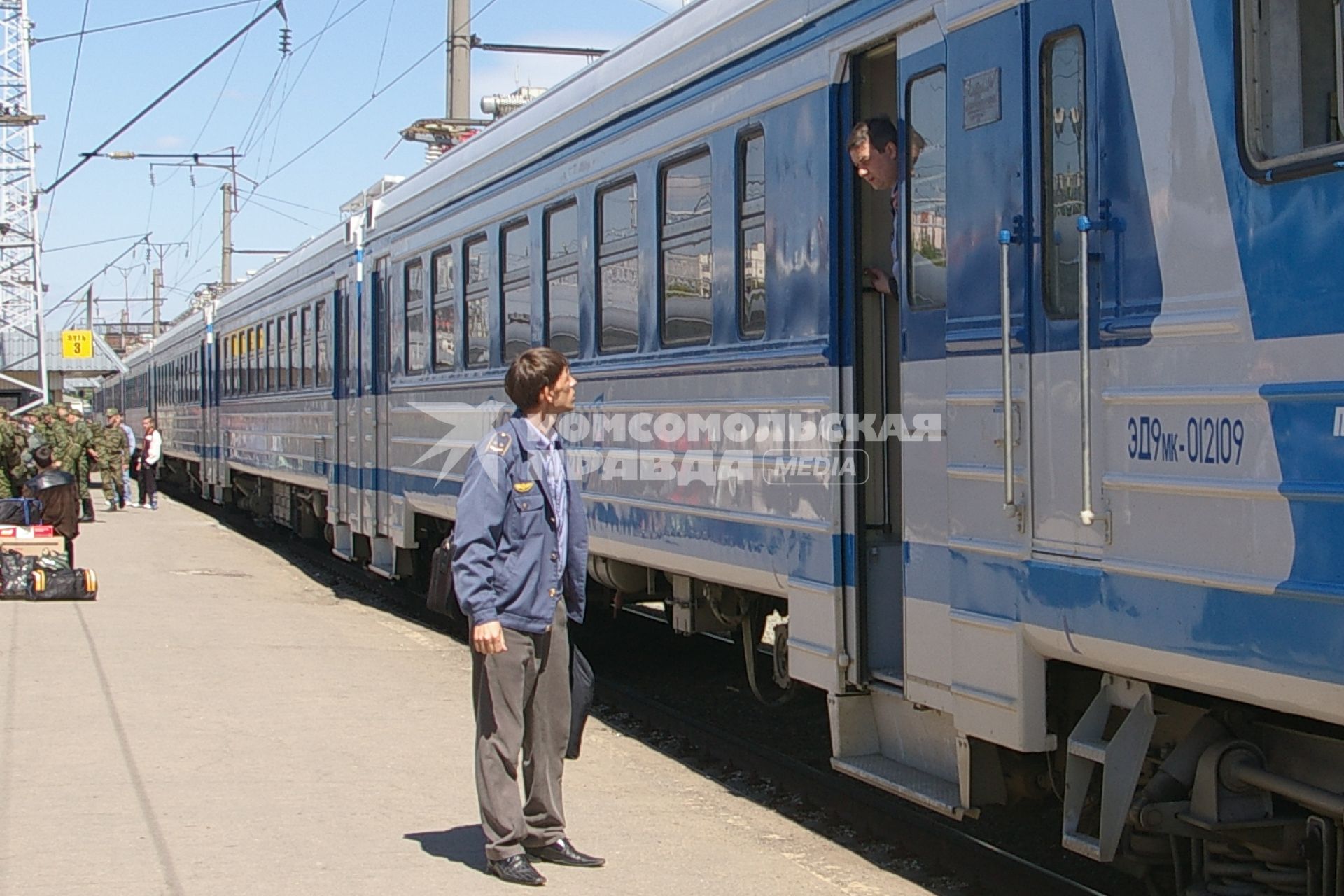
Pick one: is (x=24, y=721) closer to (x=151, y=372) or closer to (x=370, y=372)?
(x=370, y=372)

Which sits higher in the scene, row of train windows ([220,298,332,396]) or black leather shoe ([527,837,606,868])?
row of train windows ([220,298,332,396])

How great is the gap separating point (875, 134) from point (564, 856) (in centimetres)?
293

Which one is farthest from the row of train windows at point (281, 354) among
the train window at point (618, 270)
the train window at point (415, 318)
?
the train window at point (618, 270)

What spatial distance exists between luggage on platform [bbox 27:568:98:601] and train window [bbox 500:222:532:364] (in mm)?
6124

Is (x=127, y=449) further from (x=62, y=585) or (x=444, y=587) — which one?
(x=444, y=587)

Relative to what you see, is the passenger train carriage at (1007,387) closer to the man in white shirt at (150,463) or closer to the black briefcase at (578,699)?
the black briefcase at (578,699)

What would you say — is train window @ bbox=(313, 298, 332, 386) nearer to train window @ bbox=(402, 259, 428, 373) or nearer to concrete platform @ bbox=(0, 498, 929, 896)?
train window @ bbox=(402, 259, 428, 373)

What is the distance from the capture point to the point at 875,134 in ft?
20.1

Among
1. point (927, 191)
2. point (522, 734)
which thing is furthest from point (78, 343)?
point (927, 191)

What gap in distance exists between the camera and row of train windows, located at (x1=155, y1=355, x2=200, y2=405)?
29406 mm

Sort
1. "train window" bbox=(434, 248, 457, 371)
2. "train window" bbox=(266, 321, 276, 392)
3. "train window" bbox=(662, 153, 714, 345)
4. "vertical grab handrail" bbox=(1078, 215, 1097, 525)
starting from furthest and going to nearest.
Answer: "train window" bbox=(266, 321, 276, 392)
"train window" bbox=(434, 248, 457, 371)
"train window" bbox=(662, 153, 714, 345)
"vertical grab handrail" bbox=(1078, 215, 1097, 525)

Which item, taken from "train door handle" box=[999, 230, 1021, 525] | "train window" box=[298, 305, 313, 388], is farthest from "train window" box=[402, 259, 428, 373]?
"train door handle" box=[999, 230, 1021, 525]

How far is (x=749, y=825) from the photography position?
23.2 ft

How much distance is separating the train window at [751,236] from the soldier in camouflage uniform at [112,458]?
21.0 m
